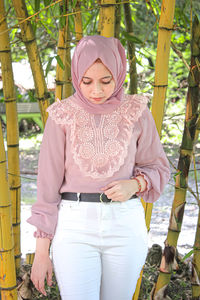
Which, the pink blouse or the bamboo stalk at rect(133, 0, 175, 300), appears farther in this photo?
the bamboo stalk at rect(133, 0, 175, 300)

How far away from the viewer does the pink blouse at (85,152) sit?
1221 mm

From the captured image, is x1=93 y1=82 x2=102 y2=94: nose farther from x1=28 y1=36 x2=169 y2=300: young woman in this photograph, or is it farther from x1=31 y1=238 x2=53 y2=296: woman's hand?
x1=31 y1=238 x2=53 y2=296: woman's hand

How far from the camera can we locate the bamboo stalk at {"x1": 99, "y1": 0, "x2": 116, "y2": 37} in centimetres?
141

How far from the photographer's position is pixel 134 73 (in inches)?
81.5

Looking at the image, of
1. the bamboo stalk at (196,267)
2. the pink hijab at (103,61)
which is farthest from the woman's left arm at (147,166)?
the bamboo stalk at (196,267)

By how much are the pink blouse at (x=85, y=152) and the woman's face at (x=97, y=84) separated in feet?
0.25

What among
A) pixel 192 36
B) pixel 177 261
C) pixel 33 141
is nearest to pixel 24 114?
pixel 33 141

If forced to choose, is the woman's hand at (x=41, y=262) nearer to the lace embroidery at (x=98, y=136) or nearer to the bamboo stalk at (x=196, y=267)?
the lace embroidery at (x=98, y=136)

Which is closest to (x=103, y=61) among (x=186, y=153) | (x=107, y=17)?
(x=107, y=17)

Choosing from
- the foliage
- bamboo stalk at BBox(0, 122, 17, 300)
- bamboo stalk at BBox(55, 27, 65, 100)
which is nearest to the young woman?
bamboo stalk at BBox(0, 122, 17, 300)

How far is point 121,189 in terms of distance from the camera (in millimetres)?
1183

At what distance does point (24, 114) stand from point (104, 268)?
6705mm

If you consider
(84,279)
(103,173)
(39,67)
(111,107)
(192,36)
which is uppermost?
(192,36)

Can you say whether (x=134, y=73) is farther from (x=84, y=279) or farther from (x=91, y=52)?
(x=84, y=279)
